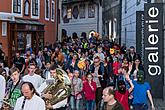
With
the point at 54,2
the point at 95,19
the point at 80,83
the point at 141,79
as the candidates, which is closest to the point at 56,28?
the point at 54,2

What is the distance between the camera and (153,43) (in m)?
16.5

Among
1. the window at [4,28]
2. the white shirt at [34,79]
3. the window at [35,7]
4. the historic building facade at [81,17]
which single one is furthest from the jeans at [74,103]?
the historic building facade at [81,17]

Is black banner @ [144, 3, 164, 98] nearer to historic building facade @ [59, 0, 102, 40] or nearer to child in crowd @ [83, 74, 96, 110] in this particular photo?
child in crowd @ [83, 74, 96, 110]

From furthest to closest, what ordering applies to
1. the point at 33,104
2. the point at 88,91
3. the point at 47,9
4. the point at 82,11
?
1. the point at 82,11
2. the point at 47,9
3. the point at 88,91
4. the point at 33,104

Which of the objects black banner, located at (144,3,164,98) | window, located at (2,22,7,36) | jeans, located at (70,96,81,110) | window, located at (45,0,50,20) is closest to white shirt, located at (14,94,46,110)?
jeans, located at (70,96,81,110)

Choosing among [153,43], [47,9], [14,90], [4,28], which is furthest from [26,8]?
[14,90]

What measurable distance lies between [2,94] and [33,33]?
71.4ft

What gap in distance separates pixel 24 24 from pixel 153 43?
1362 cm

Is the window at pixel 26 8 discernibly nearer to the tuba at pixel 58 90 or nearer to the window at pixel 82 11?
the tuba at pixel 58 90

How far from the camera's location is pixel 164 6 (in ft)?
56.0

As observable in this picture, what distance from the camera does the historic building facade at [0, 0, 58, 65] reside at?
26.2m

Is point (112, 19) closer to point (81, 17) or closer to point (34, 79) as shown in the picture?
point (81, 17)

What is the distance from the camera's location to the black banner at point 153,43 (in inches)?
641

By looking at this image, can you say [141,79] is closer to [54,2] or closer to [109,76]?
[109,76]
